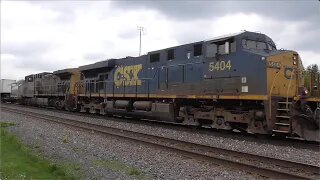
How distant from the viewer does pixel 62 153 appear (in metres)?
9.66

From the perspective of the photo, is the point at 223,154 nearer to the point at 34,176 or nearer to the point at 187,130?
the point at 34,176

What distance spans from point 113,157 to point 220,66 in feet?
20.9

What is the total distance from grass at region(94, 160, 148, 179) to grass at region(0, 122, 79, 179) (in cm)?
89

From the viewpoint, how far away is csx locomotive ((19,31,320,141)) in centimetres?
1180

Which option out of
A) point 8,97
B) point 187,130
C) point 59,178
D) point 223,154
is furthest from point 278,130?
point 8,97

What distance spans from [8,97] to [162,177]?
4837 cm

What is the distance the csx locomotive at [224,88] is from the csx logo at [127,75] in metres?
0.05

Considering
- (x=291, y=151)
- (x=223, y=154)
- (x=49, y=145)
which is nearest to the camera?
(x=223, y=154)

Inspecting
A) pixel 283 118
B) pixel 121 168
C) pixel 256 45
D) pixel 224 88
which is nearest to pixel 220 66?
pixel 224 88

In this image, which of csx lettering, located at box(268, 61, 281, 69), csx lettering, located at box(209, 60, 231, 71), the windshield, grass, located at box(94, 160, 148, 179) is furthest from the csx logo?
grass, located at box(94, 160, 148, 179)

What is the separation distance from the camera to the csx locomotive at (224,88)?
11797mm

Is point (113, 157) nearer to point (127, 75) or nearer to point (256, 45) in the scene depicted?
point (256, 45)

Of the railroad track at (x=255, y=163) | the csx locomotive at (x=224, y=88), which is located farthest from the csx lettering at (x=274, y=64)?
the railroad track at (x=255, y=163)

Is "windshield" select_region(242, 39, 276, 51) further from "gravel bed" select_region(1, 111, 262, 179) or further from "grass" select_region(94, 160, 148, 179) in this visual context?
"grass" select_region(94, 160, 148, 179)
